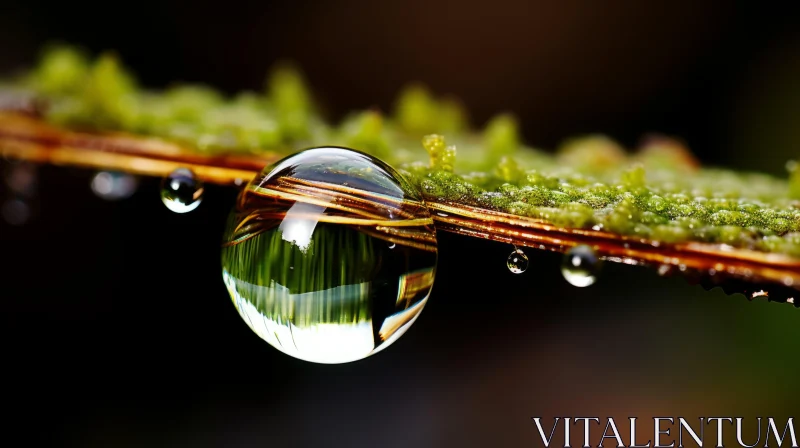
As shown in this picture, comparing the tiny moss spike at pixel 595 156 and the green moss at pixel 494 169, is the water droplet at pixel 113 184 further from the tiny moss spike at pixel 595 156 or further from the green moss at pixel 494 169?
the tiny moss spike at pixel 595 156

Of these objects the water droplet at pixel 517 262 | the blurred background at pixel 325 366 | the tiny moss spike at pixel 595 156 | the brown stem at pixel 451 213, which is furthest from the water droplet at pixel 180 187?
the tiny moss spike at pixel 595 156

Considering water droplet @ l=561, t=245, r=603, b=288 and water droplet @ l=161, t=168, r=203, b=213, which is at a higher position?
water droplet @ l=161, t=168, r=203, b=213

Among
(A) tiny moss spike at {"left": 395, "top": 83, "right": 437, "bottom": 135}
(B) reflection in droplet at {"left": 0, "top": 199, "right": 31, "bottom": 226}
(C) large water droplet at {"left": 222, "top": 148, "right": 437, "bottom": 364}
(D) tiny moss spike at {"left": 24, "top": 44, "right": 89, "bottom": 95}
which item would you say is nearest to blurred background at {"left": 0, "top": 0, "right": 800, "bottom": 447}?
(B) reflection in droplet at {"left": 0, "top": 199, "right": 31, "bottom": 226}

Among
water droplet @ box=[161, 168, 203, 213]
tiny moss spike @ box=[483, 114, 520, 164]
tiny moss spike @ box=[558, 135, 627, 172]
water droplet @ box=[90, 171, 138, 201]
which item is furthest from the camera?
tiny moss spike @ box=[558, 135, 627, 172]

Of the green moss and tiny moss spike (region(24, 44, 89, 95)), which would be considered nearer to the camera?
the green moss

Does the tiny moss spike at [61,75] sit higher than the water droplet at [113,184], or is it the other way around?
the tiny moss spike at [61,75]

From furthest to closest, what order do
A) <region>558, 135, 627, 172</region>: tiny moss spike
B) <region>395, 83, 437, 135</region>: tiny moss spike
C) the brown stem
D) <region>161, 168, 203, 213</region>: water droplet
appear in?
<region>395, 83, 437, 135</region>: tiny moss spike < <region>558, 135, 627, 172</region>: tiny moss spike < <region>161, 168, 203, 213</region>: water droplet < the brown stem

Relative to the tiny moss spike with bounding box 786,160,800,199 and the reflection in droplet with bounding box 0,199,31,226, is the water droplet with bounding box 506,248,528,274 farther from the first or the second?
the reflection in droplet with bounding box 0,199,31,226
